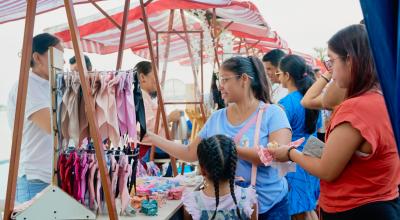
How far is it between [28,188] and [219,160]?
3.49ft

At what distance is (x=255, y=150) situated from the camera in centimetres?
211

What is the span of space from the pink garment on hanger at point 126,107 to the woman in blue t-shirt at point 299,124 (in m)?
1.75

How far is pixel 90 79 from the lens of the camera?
5.83 ft

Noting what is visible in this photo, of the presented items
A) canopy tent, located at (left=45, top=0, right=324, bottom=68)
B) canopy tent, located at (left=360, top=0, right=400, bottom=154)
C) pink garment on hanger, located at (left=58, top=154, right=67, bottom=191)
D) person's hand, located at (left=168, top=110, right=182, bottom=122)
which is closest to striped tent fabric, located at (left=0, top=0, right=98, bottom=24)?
canopy tent, located at (left=45, top=0, right=324, bottom=68)

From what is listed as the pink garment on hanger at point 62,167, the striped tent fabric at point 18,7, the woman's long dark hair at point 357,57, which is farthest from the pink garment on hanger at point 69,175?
the striped tent fabric at point 18,7

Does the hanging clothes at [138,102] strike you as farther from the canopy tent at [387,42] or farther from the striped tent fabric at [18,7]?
the striped tent fabric at [18,7]

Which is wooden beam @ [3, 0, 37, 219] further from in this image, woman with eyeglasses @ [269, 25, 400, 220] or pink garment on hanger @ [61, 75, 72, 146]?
woman with eyeglasses @ [269, 25, 400, 220]

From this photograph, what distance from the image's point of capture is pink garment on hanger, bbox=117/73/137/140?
1.84m

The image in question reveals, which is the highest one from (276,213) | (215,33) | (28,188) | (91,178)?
(215,33)

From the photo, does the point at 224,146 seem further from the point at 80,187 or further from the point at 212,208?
the point at 80,187

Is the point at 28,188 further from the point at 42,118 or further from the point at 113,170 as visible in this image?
the point at 113,170

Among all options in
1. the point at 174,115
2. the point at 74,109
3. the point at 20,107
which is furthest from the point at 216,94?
the point at 20,107

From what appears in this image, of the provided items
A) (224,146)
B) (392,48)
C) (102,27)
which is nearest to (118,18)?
(102,27)

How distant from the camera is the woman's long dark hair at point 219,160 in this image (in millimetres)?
2057
